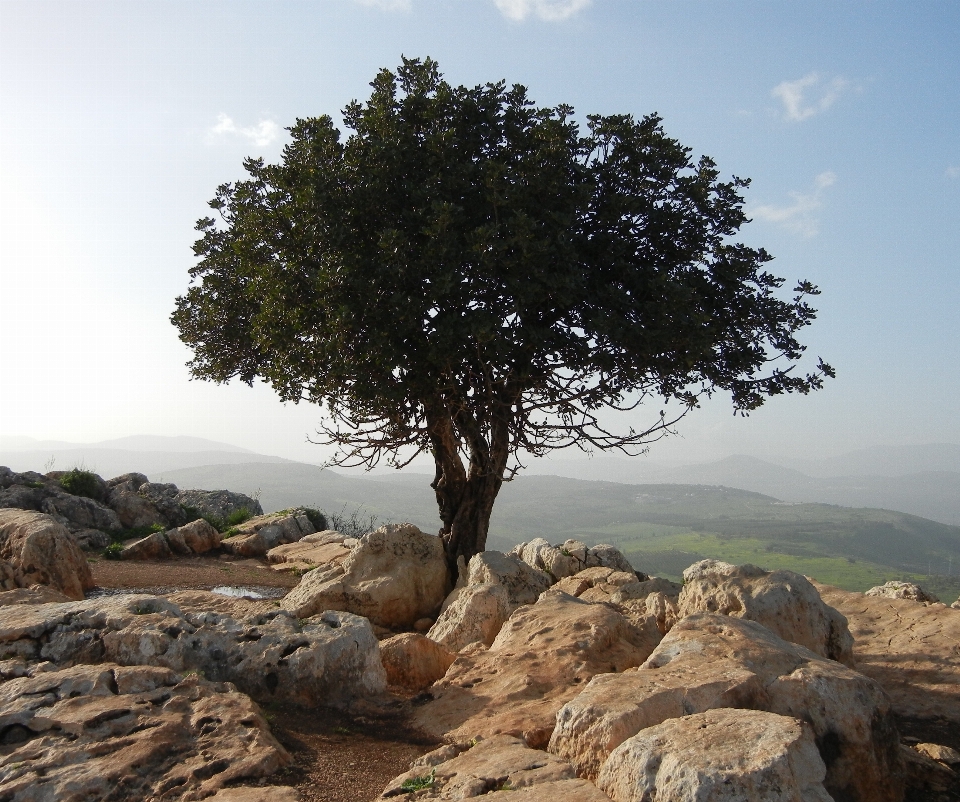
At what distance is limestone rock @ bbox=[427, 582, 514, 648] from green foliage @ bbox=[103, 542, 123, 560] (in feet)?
45.9

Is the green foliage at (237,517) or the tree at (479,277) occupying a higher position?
the tree at (479,277)

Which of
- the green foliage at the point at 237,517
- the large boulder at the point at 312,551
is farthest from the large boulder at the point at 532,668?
the green foliage at the point at 237,517

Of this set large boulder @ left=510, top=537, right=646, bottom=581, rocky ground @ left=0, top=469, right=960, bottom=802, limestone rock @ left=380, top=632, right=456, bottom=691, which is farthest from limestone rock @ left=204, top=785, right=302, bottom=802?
large boulder @ left=510, top=537, right=646, bottom=581

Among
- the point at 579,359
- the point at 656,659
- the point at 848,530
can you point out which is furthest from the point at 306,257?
the point at 848,530

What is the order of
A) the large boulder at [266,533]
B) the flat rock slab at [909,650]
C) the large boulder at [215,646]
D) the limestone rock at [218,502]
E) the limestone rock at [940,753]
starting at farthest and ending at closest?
the limestone rock at [218,502]
the large boulder at [266,533]
the flat rock slab at [909,650]
the large boulder at [215,646]
the limestone rock at [940,753]

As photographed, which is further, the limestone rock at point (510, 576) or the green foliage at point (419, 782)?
the limestone rock at point (510, 576)

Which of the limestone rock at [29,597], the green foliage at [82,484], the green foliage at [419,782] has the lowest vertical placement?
the green foliage at [419,782]

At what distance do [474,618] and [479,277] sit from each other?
5.88 metres

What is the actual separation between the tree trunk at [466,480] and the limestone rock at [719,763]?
1040 centimetres

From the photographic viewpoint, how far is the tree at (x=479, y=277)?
1261cm

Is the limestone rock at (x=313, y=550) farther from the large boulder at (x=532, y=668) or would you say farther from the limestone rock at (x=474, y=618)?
the large boulder at (x=532, y=668)

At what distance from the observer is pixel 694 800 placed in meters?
4.43

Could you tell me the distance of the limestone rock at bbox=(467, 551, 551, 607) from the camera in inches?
511

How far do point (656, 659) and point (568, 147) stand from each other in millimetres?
10066
